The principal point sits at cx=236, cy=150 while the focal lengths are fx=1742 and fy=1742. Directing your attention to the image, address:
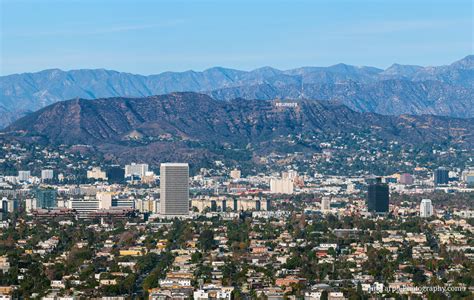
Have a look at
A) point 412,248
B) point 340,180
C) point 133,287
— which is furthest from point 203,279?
point 340,180

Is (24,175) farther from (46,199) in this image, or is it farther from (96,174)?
(46,199)

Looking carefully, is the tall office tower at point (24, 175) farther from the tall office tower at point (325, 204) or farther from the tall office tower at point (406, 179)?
the tall office tower at point (325, 204)

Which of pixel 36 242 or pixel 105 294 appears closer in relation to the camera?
pixel 105 294

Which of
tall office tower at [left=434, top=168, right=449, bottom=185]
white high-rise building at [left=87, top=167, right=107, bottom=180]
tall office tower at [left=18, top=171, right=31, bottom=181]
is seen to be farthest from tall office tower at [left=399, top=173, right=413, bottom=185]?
tall office tower at [left=18, top=171, right=31, bottom=181]

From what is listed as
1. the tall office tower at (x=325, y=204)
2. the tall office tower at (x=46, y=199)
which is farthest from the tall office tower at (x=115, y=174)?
the tall office tower at (x=325, y=204)

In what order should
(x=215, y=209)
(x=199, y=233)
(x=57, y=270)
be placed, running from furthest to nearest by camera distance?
1. (x=215, y=209)
2. (x=199, y=233)
3. (x=57, y=270)

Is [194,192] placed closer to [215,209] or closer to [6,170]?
[215,209]

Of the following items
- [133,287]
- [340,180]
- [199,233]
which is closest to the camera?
[133,287]
